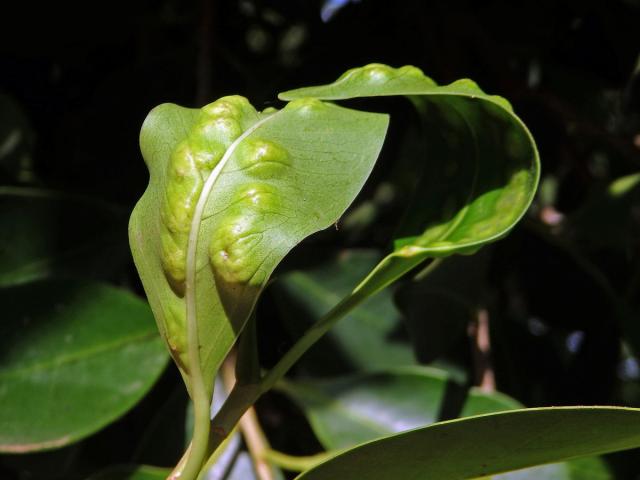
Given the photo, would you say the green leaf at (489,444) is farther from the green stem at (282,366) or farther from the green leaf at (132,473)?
the green leaf at (132,473)

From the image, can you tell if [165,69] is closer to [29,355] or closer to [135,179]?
[135,179]

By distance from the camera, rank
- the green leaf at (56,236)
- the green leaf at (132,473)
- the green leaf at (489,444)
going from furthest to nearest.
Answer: the green leaf at (56,236), the green leaf at (132,473), the green leaf at (489,444)

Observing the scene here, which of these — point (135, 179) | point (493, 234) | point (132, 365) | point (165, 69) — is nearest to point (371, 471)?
point (493, 234)

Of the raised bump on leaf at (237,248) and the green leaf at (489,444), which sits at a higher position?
the raised bump on leaf at (237,248)

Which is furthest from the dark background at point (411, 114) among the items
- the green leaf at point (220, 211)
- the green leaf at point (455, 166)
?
the green leaf at point (220, 211)

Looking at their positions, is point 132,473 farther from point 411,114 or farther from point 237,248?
point 411,114

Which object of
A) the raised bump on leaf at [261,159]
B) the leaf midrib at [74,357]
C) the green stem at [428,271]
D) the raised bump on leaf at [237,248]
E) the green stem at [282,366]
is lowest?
the leaf midrib at [74,357]
